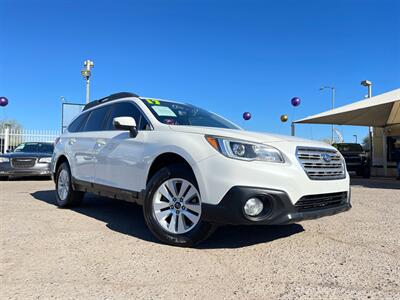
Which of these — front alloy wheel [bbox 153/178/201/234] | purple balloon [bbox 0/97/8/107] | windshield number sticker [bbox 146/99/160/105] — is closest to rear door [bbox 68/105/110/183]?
windshield number sticker [bbox 146/99/160/105]

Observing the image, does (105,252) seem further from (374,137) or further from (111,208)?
(374,137)

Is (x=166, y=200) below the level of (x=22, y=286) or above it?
above

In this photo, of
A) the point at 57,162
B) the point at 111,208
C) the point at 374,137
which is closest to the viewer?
the point at 111,208

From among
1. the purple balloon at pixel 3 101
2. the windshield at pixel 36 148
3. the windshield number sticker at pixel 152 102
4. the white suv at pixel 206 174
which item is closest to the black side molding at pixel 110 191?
the white suv at pixel 206 174

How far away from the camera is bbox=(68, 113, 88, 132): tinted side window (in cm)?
598

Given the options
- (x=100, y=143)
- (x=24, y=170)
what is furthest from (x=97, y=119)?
(x=24, y=170)

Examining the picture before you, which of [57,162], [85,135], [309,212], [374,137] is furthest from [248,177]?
[374,137]

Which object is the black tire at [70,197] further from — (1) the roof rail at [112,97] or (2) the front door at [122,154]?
(1) the roof rail at [112,97]

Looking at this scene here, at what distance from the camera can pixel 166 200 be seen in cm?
370

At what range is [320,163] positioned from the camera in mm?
3588

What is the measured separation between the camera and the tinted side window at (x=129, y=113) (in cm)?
→ 436

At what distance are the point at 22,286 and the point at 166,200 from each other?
5.10 ft

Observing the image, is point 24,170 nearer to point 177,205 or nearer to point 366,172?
point 177,205

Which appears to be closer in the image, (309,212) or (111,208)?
(309,212)
